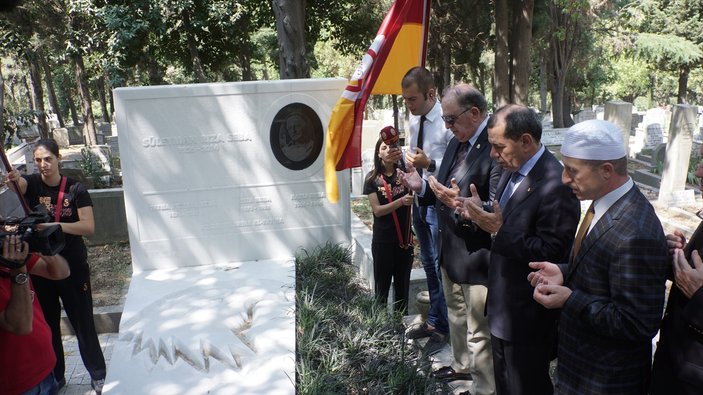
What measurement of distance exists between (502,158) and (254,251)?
310cm

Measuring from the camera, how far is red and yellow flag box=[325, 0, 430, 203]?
507cm

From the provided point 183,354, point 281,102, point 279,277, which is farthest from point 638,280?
point 281,102

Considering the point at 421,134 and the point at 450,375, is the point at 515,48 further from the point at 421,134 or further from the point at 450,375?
the point at 450,375

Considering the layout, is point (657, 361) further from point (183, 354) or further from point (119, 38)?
point (119, 38)

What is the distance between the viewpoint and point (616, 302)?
2.32 m

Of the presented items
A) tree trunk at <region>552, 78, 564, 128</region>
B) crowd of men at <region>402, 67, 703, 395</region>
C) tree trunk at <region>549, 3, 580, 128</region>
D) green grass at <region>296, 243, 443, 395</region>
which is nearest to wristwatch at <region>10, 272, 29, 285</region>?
green grass at <region>296, 243, 443, 395</region>

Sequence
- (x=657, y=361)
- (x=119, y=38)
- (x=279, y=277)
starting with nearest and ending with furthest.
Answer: (x=657, y=361) → (x=279, y=277) → (x=119, y=38)

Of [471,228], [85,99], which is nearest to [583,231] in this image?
[471,228]

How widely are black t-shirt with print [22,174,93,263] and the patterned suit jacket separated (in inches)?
138

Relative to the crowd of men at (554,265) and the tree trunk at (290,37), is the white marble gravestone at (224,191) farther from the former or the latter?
the tree trunk at (290,37)

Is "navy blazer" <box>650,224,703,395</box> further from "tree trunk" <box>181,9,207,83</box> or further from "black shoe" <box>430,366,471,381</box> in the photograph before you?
"tree trunk" <box>181,9,207,83</box>

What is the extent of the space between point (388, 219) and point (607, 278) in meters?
2.45

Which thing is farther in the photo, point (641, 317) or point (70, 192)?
point (70, 192)

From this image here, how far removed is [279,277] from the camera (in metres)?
5.02
